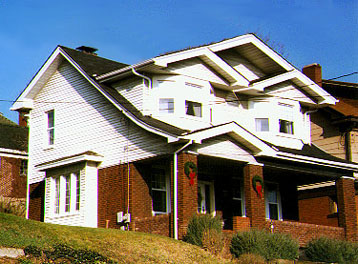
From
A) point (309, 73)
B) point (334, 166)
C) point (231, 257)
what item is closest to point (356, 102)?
point (309, 73)

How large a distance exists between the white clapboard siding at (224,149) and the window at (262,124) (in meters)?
3.96

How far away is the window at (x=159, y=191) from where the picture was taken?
2478 cm

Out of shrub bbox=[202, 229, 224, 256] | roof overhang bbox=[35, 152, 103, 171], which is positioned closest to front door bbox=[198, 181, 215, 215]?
roof overhang bbox=[35, 152, 103, 171]

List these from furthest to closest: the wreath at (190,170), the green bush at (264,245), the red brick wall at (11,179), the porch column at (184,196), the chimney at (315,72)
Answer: the red brick wall at (11,179), the chimney at (315,72), the wreath at (190,170), the porch column at (184,196), the green bush at (264,245)

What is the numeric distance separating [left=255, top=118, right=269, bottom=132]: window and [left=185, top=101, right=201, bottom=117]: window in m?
3.50

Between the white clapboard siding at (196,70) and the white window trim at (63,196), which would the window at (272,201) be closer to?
the white clapboard siding at (196,70)

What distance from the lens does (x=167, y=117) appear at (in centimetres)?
2512

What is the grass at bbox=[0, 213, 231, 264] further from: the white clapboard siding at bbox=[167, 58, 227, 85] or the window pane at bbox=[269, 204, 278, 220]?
the window pane at bbox=[269, 204, 278, 220]

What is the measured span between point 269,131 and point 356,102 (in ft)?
28.6

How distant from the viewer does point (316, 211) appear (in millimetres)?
33281

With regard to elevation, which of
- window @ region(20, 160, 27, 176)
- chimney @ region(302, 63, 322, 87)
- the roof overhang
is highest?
chimney @ region(302, 63, 322, 87)

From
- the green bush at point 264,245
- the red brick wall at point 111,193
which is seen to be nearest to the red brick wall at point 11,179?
the red brick wall at point 111,193

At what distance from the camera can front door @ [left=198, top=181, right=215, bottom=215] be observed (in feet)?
88.1

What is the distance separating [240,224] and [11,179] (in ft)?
58.5
